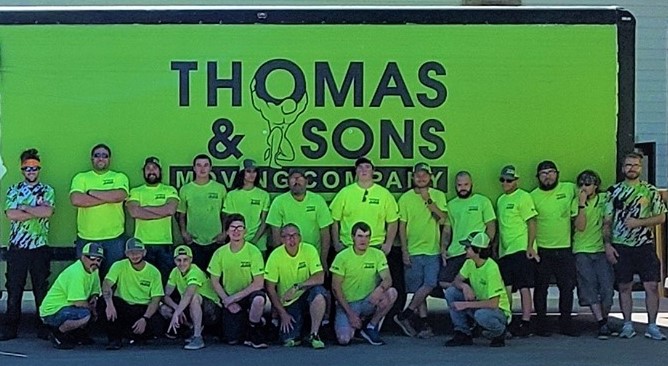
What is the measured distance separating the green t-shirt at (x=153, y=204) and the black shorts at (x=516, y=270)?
3.16m

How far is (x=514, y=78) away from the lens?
10.2m

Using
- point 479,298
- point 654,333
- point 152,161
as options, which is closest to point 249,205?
point 152,161

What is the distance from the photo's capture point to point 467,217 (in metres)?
10.0

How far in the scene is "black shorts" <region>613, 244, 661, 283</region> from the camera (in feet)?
32.9

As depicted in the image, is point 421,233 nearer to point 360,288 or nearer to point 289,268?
point 360,288

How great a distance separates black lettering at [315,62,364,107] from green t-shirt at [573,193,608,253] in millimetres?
2408

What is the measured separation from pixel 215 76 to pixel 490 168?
9.12 feet

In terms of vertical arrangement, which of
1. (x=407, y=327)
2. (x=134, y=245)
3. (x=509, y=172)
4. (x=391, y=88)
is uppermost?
(x=391, y=88)

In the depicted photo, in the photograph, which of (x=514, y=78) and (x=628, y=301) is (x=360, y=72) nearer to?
(x=514, y=78)

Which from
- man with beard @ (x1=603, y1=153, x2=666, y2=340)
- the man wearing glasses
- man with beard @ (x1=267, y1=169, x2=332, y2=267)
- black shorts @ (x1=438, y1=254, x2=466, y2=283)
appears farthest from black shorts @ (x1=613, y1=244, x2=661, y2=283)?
man with beard @ (x1=267, y1=169, x2=332, y2=267)

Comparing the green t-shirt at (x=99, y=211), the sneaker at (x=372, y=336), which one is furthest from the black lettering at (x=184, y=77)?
the sneaker at (x=372, y=336)

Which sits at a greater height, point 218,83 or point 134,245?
point 218,83

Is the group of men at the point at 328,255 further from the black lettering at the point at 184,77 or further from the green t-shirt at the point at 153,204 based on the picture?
the black lettering at the point at 184,77

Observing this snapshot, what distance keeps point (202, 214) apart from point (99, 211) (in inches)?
37.3
